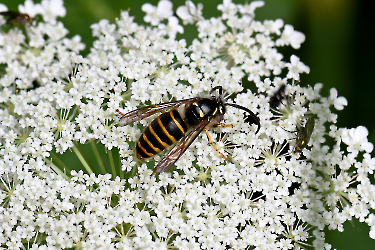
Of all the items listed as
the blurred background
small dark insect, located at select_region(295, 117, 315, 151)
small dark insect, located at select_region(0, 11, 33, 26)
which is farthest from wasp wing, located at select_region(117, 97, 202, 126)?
small dark insect, located at select_region(0, 11, 33, 26)

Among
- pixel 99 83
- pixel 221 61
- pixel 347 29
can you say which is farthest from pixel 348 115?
pixel 99 83

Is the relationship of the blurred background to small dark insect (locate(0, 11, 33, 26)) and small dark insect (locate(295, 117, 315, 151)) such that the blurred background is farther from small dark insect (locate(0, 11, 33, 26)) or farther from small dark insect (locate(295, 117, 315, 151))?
small dark insect (locate(295, 117, 315, 151))

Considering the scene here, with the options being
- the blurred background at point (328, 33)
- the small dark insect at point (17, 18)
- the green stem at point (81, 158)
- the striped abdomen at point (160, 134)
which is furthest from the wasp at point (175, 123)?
the small dark insect at point (17, 18)

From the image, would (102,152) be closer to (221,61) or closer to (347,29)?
(221,61)

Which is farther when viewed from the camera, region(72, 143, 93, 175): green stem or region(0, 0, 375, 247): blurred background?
region(0, 0, 375, 247): blurred background

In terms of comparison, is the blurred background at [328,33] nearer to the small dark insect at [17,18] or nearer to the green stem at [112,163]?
the small dark insect at [17,18]

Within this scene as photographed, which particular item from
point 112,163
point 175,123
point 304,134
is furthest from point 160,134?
point 304,134

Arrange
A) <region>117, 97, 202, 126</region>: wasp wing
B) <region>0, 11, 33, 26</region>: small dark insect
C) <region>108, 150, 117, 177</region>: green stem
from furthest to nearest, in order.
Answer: <region>0, 11, 33, 26</region>: small dark insect → <region>108, 150, 117, 177</region>: green stem → <region>117, 97, 202, 126</region>: wasp wing
